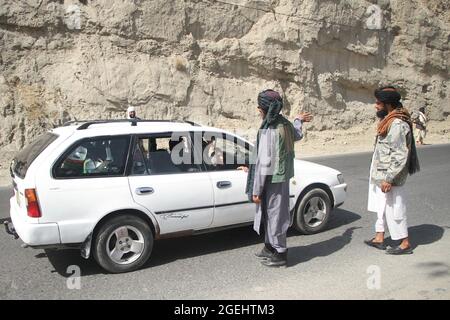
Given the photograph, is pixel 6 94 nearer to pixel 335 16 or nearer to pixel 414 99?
pixel 335 16

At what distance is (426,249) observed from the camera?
225 inches

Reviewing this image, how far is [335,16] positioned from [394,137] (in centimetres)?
2008

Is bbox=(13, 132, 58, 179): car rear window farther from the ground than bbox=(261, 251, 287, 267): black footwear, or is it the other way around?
bbox=(13, 132, 58, 179): car rear window

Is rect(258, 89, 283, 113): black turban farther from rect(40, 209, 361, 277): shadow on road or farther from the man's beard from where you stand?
rect(40, 209, 361, 277): shadow on road

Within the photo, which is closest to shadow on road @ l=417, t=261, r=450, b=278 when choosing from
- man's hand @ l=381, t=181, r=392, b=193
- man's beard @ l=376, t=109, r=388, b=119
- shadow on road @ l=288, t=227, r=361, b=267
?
man's hand @ l=381, t=181, r=392, b=193

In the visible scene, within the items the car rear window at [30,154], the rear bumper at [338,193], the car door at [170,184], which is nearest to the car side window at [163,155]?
the car door at [170,184]

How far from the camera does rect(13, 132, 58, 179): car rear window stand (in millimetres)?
4934

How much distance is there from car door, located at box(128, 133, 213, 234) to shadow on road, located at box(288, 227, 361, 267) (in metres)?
1.08

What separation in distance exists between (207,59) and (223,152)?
49.7 ft

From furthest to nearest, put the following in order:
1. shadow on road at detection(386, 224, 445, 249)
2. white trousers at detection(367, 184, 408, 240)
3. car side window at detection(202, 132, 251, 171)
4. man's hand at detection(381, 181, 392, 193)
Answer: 1. shadow on road at detection(386, 224, 445, 249)
2. car side window at detection(202, 132, 251, 171)
3. white trousers at detection(367, 184, 408, 240)
4. man's hand at detection(381, 181, 392, 193)

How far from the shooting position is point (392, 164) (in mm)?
5336

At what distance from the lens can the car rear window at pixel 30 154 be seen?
493cm

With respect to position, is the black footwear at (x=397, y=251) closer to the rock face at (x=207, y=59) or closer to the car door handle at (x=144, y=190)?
the car door handle at (x=144, y=190)

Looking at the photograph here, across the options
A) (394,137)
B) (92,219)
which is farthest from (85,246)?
(394,137)
